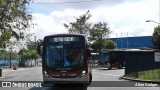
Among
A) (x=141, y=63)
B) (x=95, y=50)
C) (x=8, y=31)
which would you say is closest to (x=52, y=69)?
(x=141, y=63)

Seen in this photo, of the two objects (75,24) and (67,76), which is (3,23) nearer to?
(67,76)

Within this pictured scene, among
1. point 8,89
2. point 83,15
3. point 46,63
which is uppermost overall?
point 83,15

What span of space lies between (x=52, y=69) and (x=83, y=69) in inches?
66.3

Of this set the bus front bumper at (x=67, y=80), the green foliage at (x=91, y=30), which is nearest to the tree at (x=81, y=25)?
the green foliage at (x=91, y=30)

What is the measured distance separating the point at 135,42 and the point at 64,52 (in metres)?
106

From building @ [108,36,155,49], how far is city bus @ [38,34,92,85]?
325 ft

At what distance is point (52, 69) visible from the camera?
20.1m

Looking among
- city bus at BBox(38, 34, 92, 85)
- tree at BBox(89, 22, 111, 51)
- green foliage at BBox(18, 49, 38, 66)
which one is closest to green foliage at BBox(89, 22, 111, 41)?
tree at BBox(89, 22, 111, 51)

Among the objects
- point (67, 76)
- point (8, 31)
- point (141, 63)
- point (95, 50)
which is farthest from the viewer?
point (95, 50)

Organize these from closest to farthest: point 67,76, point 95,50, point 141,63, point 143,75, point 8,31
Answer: point 67,76
point 143,75
point 141,63
point 8,31
point 95,50

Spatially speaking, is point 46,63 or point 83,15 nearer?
point 46,63

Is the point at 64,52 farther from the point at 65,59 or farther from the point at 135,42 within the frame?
the point at 135,42

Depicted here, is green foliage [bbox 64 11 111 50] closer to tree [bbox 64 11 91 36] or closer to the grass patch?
tree [bbox 64 11 91 36]

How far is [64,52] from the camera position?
67.0 ft
